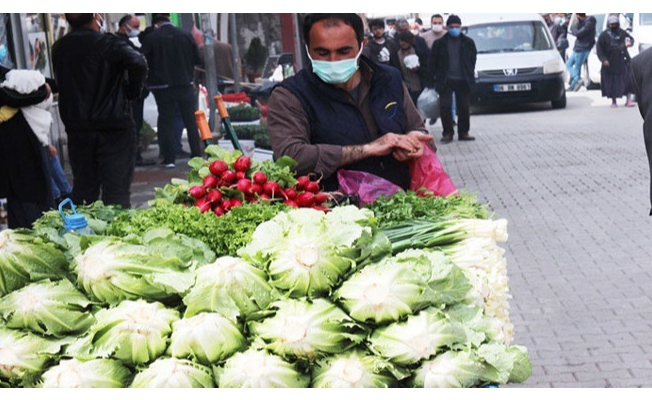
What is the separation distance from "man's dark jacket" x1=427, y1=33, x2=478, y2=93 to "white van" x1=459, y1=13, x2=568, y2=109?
4.73 m

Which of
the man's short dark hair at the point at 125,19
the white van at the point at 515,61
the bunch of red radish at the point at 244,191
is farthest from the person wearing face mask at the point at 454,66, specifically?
the bunch of red radish at the point at 244,191

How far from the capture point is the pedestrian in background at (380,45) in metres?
17.1

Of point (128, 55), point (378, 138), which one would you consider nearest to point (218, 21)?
point (128, 55)

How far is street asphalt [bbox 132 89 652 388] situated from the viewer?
6520mm

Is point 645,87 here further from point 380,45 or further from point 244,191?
point 380,45

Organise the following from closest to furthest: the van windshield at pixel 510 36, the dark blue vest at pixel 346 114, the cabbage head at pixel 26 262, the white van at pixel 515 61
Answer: the cabbage head at pixel 26 262 → the dark blue vest at pixel 346 114 → the white van at pixel 515 61 → the van windshield at pixel 510 36

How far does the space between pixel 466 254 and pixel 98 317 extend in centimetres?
130

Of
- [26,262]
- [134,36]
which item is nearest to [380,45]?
[134,36]

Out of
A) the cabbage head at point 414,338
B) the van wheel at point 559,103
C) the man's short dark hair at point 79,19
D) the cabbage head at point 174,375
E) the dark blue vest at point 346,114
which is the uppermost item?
the man's short dark hair at point 79,19

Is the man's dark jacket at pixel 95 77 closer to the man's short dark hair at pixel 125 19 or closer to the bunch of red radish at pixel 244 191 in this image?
the bunch of red radish at pixel 244 191

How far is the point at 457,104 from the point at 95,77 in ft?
35.2

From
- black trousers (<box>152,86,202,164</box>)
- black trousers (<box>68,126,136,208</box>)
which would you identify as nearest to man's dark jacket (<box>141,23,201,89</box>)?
black trousers (<box>152,86,202,164</box>)

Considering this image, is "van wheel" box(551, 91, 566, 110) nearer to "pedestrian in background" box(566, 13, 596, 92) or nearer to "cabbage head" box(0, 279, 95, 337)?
"pedestrian in background" box(566, 13, 596, 92)

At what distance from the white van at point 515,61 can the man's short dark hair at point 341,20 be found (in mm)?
18152
